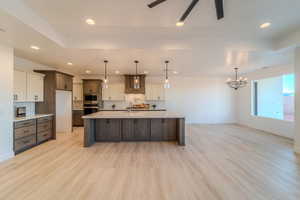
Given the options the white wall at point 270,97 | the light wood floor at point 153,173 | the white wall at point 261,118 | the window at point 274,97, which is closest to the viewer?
the light wood floor at point 153,173

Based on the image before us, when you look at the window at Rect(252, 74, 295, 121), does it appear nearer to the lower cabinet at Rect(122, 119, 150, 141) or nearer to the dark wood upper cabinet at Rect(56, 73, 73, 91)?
the lower cabinet at Rect(122, 119, 150, 141)

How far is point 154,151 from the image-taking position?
12.3 feet

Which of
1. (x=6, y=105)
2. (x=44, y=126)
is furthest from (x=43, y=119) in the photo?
(x=6, y=105)

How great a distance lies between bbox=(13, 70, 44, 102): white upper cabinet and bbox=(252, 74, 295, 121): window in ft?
28.8

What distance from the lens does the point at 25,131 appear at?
377 cm

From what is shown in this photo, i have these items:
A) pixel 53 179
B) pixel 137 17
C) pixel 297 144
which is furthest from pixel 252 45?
pixel 53 179

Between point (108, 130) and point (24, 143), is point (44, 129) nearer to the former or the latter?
point (24, 143)

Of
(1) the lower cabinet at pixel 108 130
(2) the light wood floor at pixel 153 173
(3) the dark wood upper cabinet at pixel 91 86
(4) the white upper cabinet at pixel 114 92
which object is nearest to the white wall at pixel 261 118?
(2) the light wood floor at pixel 153 173

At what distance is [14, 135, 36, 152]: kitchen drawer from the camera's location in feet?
11.5

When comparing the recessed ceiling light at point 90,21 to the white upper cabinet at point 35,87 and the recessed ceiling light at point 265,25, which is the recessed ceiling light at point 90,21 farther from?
the recessed ceiling light at point 265,25

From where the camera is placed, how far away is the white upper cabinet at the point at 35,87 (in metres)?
4.24

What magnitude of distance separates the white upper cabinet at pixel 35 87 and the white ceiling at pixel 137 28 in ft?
2.07

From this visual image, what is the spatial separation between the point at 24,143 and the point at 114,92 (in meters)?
4.02

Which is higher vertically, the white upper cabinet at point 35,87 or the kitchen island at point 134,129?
the white upper cabinet at point 35,87
